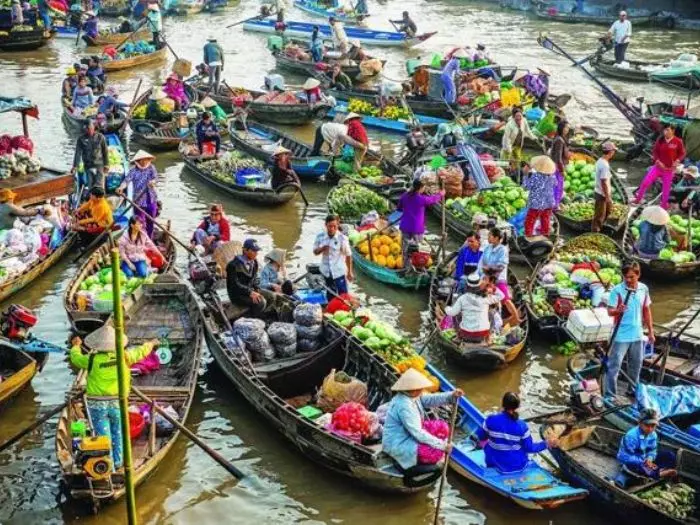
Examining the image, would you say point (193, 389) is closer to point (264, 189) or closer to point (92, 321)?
point (92, 321)

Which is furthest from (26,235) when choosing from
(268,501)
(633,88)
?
(633,88)

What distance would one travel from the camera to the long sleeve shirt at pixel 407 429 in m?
8.59

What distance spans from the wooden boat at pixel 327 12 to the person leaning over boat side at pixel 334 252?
1051 inches

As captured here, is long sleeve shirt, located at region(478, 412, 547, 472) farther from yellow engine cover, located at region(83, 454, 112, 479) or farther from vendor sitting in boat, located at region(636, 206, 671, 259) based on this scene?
vendor sitting in boat, located at region(636, 206, 671, 259)

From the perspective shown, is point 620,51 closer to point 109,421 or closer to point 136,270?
point 136,270

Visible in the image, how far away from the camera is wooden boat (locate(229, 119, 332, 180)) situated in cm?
1858

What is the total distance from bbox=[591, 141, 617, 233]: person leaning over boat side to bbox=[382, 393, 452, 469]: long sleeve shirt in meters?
7.39

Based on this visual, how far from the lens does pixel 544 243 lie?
1458cm

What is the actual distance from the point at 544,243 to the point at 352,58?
14.0m

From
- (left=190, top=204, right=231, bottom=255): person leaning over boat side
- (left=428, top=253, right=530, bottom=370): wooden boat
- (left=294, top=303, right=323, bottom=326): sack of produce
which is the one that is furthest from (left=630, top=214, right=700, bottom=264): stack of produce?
(left=190, top=204, right=231, bottom=255): person leaning over boat side

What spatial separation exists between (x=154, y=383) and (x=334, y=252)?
9.91 feet

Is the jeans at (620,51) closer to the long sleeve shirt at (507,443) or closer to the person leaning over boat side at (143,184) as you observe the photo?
the person leaning over boat side at (143,184)

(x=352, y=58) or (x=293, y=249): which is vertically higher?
(x=352, y=58)

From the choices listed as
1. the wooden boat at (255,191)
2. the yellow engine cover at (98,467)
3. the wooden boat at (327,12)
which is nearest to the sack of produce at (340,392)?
the yellow engine cover at (98,467)
